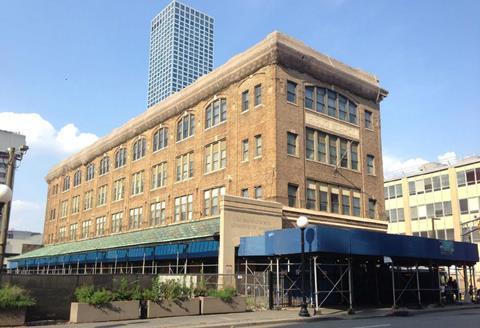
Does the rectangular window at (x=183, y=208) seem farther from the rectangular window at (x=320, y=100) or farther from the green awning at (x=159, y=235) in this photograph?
Result: the rectangular window at (x=320, y=100)

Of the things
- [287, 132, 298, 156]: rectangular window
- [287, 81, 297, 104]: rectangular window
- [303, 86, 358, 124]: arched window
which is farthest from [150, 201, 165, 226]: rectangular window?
[303, 86, 358, 124]: arched window

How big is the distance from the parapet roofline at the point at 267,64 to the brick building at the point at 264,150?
9 cm

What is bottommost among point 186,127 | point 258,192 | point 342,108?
point 258,192

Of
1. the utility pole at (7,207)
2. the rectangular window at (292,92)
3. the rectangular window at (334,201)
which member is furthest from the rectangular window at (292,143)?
the utility pole at (7,207)

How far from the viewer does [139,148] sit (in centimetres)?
5109

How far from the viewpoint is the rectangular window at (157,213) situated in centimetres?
4472

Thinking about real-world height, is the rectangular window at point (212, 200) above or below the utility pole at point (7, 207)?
above

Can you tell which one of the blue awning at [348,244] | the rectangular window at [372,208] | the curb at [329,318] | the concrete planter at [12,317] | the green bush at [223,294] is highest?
the rectangular window at [372,208]

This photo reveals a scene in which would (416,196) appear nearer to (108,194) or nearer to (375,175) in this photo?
(375,175)

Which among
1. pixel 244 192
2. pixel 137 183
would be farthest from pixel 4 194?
pixel 137 183

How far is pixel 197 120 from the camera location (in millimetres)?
41562

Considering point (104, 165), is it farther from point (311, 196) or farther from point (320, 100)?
point (311, 196)

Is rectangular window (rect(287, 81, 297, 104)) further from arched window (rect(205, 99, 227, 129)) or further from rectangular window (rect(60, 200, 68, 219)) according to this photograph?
rectangular window (rect(60, 200, 68, 219))

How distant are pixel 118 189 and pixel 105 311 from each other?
120 feet
